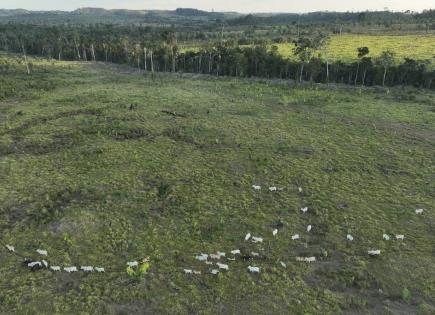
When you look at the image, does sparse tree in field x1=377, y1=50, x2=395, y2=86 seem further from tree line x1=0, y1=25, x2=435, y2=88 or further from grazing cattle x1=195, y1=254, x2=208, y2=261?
grazing cattle x1=195, y1=254, x2=208, y2=261

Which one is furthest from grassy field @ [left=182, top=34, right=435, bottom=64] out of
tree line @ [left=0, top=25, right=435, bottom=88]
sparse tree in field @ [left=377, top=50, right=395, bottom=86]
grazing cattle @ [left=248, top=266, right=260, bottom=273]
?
grazing cattle @ [left=248, top=266, right=260, bottom=273]

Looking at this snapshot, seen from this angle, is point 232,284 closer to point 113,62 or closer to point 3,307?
point 3,307

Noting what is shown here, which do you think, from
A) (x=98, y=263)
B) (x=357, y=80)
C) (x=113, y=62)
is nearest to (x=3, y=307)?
(x=98, y=263)

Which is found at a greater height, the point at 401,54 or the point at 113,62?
the point at 401,54

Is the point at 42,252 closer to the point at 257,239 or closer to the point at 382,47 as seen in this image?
the point at 257,239

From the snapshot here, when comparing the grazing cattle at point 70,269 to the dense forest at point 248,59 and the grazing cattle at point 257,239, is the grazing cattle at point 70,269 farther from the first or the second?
the dense forest at point 248,59

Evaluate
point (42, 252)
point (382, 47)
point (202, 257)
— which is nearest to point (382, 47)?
point (382, 47)

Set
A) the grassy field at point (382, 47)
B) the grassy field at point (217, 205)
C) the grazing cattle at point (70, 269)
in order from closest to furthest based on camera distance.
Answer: the grassy field at point (217, 205) → the grazing cattle at point (70, 269) → the grassy field at point (382, 47)

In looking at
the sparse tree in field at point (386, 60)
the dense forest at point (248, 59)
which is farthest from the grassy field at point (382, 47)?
the sparse tree in field at point (386, 60)

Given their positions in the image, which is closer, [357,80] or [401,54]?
[357,80]
